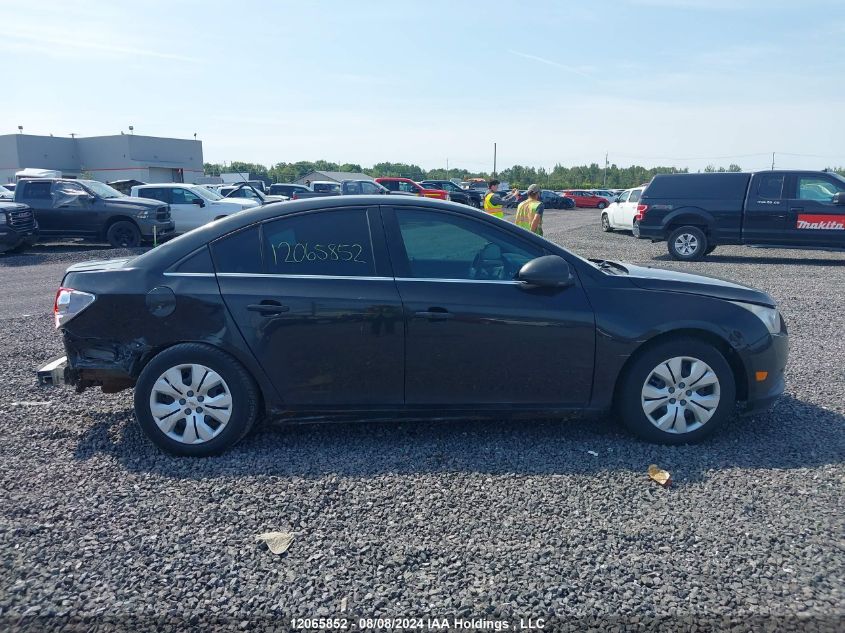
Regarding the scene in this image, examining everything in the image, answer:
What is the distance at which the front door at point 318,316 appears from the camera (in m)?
4.30

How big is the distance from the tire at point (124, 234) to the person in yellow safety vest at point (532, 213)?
11.1 m

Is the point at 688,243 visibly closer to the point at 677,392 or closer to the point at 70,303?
the point at 677,392

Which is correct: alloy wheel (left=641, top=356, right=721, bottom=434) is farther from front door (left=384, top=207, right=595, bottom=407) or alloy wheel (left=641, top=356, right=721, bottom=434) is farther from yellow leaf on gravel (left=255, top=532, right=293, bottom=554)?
yellow leaf on gravel (left=255, top=532, right=293, bottom=554)

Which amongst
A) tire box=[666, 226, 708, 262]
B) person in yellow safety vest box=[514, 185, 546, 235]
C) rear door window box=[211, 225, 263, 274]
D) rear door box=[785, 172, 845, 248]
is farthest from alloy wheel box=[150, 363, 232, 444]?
rear door box=[785, 172, 845, 248]

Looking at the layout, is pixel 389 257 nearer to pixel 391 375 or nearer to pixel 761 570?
pixel 391 375

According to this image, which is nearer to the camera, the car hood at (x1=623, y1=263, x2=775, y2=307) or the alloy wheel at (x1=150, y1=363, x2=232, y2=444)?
the alloy wheel at (x1=150, y1=363, x2=232, y2=444)

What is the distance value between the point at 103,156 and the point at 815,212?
200 ft

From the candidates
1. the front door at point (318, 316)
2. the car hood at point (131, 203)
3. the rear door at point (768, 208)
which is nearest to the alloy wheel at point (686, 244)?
the rear door at point (768, 208)

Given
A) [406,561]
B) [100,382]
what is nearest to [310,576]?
[406,561]

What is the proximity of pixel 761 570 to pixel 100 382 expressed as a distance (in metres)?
3.97

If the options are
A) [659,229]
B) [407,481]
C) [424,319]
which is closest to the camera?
[407,481]

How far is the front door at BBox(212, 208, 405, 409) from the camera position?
4.30 meters

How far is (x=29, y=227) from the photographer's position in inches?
667

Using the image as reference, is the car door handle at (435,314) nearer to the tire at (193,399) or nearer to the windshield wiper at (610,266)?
the tire at (193,399)
